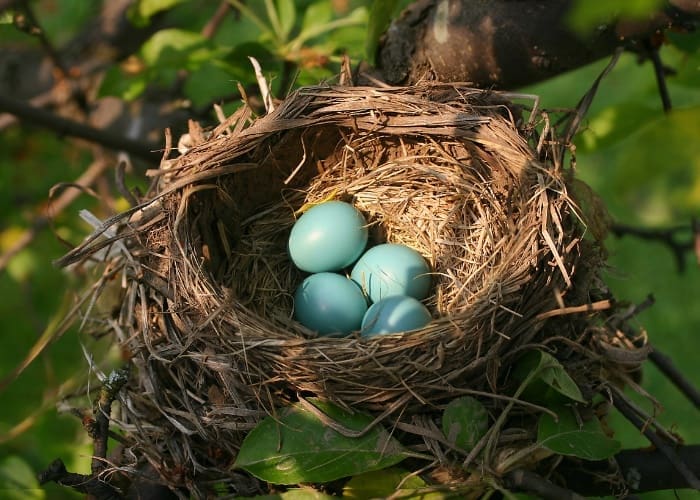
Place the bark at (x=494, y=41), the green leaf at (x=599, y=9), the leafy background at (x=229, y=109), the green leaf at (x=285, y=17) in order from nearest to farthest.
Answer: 1. the green leaf at (x=599, y=9)
2. the leafy background at (x=229, y=109)
3. the bark at (x=494, y=41)
4. the green leaf at (x=285, y=17)

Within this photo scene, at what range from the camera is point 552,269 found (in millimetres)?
1518

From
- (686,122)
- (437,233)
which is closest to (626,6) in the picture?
(686,122)

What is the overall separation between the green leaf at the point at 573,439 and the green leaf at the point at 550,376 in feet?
0.15

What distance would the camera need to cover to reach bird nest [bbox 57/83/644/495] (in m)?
1.42

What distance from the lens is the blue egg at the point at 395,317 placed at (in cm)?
170

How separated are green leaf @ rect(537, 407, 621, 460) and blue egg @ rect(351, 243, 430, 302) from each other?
595mm

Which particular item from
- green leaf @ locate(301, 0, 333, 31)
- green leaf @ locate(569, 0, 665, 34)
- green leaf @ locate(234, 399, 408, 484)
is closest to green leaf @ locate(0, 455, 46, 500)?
green leaf @ locate(234, 399, 408, 484)

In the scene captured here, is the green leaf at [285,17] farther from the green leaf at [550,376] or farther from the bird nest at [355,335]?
the green leaf at [550,376]

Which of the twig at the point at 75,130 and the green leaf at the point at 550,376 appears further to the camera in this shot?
the twig at the point at 75,130

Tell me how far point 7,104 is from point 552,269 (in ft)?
4.64

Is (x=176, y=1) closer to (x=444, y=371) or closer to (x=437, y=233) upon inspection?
(x=437, y=233)

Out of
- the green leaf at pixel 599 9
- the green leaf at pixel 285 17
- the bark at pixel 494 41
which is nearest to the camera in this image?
the green leaf at pixel 599 9

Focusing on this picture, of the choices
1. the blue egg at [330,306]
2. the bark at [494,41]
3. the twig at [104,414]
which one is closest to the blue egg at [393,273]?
the blue egg at [330,306]

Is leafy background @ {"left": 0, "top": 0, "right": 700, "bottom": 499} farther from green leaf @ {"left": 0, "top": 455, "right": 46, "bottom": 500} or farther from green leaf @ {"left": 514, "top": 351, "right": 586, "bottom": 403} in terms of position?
green leaf @ {"left": 514, "top": 351, "right": 586, "bottom": 403}
